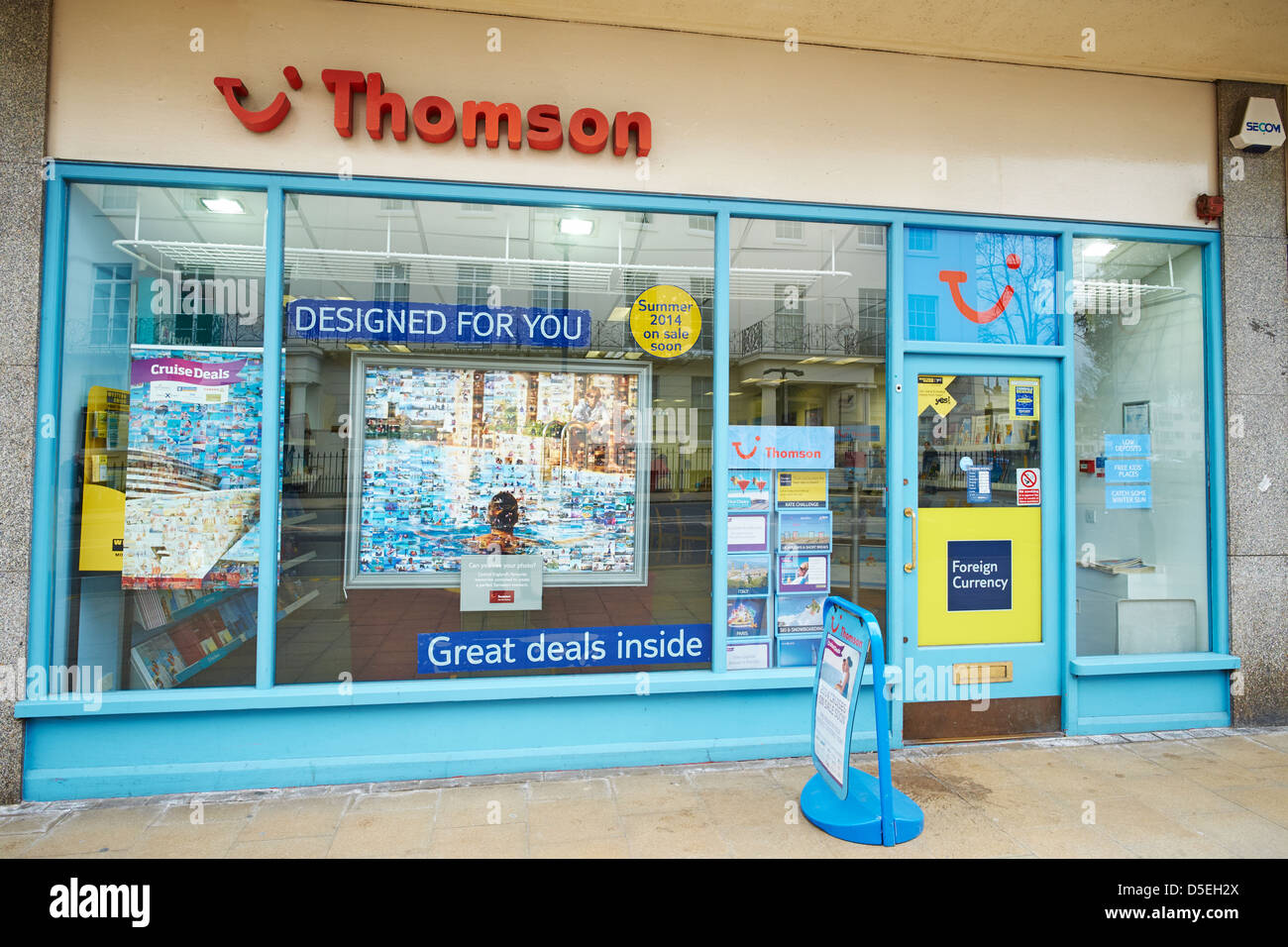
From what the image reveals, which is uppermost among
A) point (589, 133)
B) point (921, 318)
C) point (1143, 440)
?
point (589, 133)

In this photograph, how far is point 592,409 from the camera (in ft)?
15.0

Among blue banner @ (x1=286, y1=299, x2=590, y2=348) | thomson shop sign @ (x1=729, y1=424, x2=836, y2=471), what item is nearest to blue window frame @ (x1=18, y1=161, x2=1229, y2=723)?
thomson shop sign @ (x1=729, y1=424, x2=836, y2=471)

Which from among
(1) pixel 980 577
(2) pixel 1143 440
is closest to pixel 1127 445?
(2) pixel 1143 440

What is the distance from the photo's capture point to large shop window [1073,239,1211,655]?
4.94m

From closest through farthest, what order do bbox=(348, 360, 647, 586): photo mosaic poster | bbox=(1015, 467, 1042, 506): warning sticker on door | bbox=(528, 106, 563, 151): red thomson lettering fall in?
bbox=(528, 106, 563, 151): red thomson lettering, bbox=(348, 360, 647, 586): photo mosaic poster, bbox=(1015, 467, 1042, 506): warning sticker on door

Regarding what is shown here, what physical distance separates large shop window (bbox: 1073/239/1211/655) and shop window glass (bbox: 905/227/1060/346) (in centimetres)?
28

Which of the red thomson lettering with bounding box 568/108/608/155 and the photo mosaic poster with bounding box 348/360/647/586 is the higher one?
the red thomson lettering with bounding box 568/108/608/155

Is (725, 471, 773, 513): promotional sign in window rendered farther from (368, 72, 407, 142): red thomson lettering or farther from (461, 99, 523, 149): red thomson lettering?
(368, 72, 407, 142): red thomson lettering

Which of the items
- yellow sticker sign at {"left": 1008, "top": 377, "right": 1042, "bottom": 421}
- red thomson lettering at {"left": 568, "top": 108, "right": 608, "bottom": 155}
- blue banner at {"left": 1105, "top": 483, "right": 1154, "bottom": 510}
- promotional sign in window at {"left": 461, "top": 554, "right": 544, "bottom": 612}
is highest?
red thomson lettering at {"left": 568, "top": 108, "right": 608, "bottom": 155}

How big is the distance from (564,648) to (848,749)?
5.87 feet

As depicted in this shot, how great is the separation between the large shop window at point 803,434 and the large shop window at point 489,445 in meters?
0.26

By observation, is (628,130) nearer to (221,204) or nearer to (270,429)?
(221,204)

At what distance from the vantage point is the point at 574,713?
166 inches

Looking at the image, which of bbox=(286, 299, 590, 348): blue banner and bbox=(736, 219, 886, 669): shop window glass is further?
bbox=(736, 219, 886, 669): shop window glass
